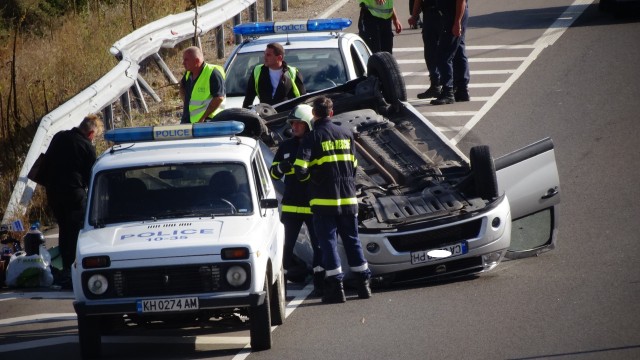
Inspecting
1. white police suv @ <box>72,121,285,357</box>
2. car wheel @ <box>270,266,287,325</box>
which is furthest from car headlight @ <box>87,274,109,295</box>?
car wheel @ <box>270,266,287,325</box>

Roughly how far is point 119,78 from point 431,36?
537 centimetres

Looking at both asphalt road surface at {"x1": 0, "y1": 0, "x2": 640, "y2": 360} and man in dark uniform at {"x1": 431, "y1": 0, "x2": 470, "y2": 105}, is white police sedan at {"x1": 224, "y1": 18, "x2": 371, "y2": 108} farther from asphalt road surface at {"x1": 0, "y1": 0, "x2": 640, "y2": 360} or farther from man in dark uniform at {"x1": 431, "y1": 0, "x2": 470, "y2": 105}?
man in dark uniform at {"x1": 431, "y1": 0, "x2": 470, "y2": 105}

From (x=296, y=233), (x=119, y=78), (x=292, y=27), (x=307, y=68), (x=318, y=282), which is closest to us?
(x=318, y=282)

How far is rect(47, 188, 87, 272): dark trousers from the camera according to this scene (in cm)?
1341

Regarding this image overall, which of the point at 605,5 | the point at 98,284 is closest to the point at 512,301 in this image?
the point at 98,284

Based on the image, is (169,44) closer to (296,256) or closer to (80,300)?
(296,256)

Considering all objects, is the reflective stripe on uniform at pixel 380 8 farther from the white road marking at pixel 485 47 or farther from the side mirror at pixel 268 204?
the side mirror at pixel 268 204

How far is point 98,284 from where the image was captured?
995cm

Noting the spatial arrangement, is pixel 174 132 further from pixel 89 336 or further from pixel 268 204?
→ pixel 89 336

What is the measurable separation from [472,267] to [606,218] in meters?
2.63

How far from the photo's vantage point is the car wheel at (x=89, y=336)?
9.99 meters

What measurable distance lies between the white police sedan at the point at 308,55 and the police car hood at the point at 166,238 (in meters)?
5.96

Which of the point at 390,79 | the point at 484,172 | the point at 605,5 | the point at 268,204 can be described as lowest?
the point at 484,172

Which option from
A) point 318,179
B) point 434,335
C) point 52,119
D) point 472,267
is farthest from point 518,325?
point 52,119
